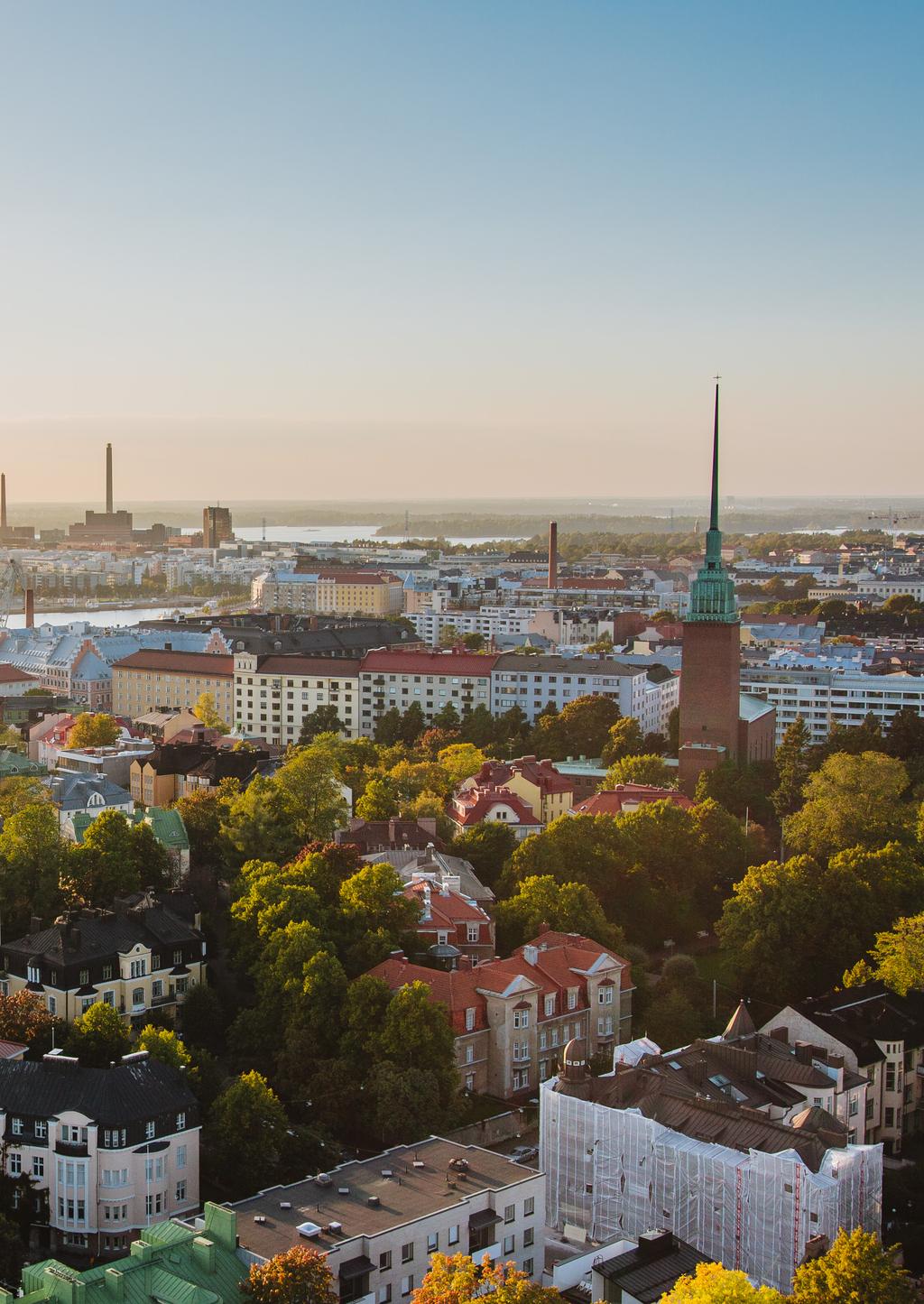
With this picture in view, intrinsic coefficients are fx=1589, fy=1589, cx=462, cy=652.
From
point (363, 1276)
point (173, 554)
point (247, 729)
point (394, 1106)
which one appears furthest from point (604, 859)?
point (173, 554)

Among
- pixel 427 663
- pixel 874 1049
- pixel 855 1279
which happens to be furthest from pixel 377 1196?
pixel 427 663

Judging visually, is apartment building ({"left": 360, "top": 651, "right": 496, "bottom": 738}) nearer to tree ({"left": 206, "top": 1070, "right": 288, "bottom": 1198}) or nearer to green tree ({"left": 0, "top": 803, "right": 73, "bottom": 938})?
green tree ({"left": 0, "top": 803, "right": 73, "bottom": 938})

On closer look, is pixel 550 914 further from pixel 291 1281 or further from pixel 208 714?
pixel 208 714

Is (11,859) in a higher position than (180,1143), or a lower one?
higher

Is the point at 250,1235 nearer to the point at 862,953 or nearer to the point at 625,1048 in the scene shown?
the point at 625,1048

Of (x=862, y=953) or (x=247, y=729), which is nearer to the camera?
(x=862, y=953)

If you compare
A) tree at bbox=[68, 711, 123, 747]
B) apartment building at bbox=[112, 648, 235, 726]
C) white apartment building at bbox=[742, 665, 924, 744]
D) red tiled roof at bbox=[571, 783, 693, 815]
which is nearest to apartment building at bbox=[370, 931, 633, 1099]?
red tiled roof at bbox=[571, 783, 693, 815]

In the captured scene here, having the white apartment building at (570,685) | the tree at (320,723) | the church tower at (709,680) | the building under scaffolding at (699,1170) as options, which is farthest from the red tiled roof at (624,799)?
the building under scaffolding at (699,1170)
